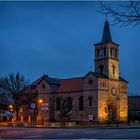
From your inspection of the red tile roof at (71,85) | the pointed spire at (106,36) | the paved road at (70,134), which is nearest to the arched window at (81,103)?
the red tile roof at (71,85)

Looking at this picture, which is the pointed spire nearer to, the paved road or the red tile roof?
the red tile roof

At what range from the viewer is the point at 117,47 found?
90000 mm

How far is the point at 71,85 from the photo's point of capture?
89625mm

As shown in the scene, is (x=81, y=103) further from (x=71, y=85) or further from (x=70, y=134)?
(x=70, y=134)

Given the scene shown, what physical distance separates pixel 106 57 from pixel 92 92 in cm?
1011

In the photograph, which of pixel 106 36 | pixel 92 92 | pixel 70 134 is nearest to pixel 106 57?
pixel 106 36

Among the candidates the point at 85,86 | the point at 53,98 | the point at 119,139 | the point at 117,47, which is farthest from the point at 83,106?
the point at 119,139

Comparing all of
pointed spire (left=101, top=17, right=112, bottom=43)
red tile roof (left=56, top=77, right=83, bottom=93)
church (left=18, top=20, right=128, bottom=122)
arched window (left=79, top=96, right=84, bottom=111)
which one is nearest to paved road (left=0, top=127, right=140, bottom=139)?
church (left=18, top=20, right=128, bottom=122)

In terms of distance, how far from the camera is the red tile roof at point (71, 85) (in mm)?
86738

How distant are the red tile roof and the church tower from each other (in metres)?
5.22

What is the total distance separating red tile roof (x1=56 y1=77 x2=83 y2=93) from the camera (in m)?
86.7

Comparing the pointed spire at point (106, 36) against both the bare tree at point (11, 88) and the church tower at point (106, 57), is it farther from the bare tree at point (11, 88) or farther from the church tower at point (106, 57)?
the bare tree at point (11, 88)

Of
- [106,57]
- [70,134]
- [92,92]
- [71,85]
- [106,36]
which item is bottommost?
[70,134]

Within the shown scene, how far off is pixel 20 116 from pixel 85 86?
22664mm
